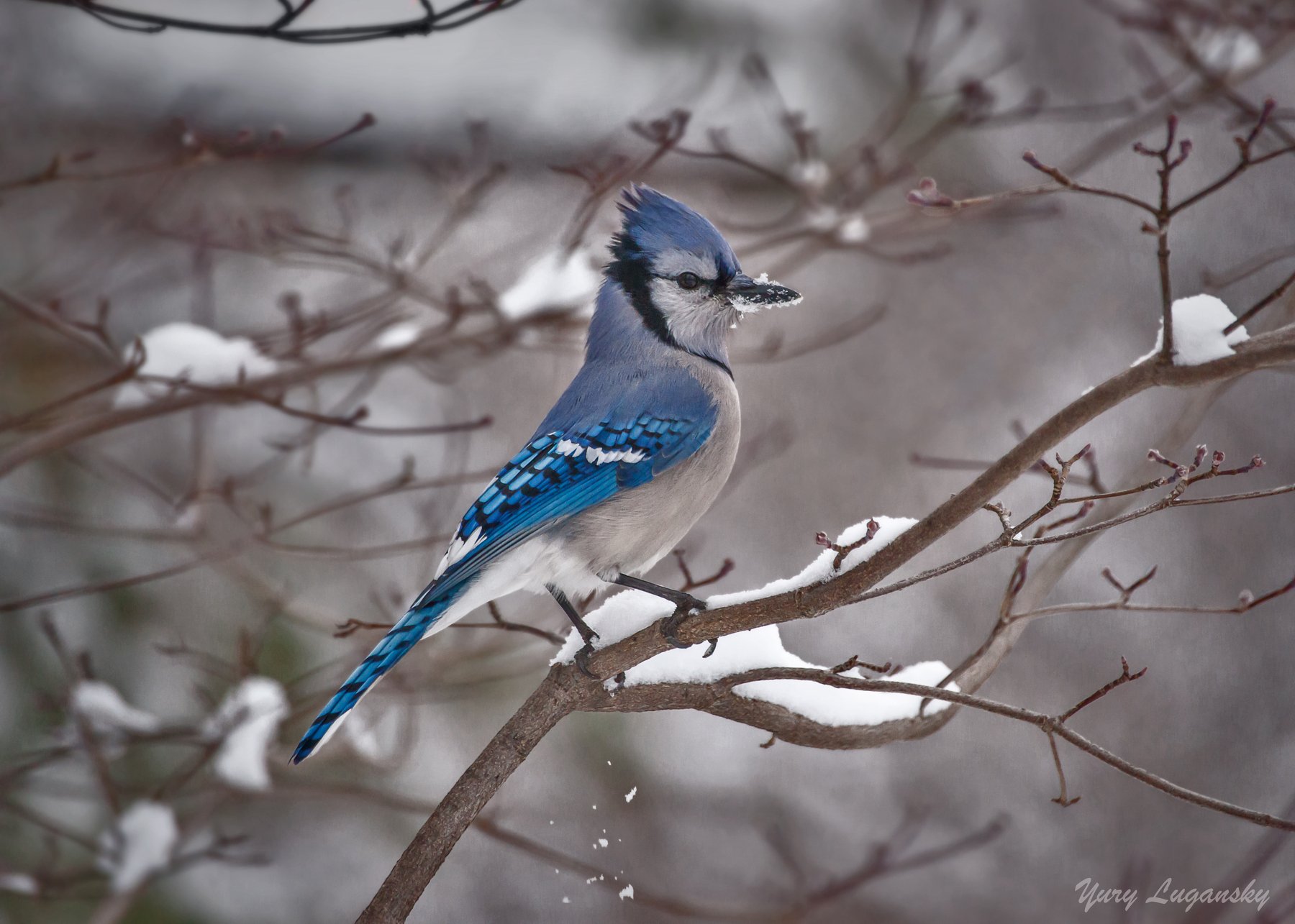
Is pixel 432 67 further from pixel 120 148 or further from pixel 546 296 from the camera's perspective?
pixel 546 296

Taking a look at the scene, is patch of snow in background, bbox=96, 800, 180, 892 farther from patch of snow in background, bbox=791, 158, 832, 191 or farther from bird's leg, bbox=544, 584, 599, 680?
patch of snow in background, bbox=791, 158, 832, 191

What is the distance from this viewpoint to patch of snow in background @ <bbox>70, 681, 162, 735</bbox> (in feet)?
8.83

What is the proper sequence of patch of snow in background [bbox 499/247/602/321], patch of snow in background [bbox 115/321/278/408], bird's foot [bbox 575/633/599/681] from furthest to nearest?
patch of snow in background [bbox 499/247/602/321], patch of snow in background [bbox 115/321/278/408], bird's foot [bbox 575/633/599/681]

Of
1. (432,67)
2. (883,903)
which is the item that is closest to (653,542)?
(883,903)

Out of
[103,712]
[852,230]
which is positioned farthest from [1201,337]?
[103,712]

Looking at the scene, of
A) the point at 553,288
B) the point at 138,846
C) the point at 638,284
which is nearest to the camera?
the point at 638,284

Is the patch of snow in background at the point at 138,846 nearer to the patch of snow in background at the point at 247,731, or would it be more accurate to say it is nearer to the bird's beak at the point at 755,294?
the patch of snow in background at the point at 247,731

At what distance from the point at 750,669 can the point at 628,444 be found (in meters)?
0.50

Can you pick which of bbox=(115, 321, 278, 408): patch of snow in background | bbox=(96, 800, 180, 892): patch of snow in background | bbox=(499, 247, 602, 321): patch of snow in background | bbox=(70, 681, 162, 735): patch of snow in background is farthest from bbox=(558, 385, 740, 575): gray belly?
bbox=(96, 800, 180, 892): patch of snow in background

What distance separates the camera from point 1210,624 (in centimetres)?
317

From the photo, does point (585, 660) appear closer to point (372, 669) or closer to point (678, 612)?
point (678, 612)

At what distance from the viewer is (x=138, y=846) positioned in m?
2.77

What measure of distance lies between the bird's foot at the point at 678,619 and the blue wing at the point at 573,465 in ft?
1.12

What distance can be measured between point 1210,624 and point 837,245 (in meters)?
1.50
